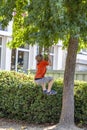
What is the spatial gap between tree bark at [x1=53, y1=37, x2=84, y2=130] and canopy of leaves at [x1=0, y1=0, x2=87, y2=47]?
110 cm

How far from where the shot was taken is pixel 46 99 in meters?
10.7

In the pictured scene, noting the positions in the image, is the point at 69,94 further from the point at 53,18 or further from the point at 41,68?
the point at 53,18

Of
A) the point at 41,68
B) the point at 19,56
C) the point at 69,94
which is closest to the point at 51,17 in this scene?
the point at 41,68

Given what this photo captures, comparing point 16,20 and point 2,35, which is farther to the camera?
point 2,35

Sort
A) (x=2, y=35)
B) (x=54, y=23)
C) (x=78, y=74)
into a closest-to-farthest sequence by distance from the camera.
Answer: (x=54, y=23) < (x=78, y=74) < (x=2, y=35)

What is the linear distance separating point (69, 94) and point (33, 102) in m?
1.30

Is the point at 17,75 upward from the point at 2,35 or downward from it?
downward

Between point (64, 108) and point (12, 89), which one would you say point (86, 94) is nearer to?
point (64, 108)

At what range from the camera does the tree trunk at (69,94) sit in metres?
10.0

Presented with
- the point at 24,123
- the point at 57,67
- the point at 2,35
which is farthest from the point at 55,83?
the point at 57,67

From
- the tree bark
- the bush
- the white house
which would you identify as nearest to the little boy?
the bush

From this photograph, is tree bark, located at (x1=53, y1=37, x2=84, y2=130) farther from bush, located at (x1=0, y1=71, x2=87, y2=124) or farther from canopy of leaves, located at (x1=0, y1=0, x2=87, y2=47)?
canopy of leaves, located at (x1=0, y1=0, x2=87, y2=47)

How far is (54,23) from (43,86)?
2.92m

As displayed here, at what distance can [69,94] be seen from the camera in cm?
1010
